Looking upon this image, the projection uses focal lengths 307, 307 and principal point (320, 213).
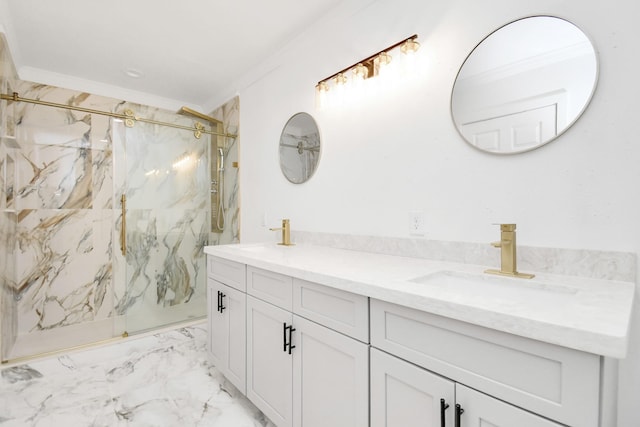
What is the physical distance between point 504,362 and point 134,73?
3208 millimetres

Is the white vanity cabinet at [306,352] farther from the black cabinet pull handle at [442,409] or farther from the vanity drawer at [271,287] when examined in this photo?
the black cabinet pull handle at [442,409]

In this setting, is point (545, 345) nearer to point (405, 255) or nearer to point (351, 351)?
point (351, 351)

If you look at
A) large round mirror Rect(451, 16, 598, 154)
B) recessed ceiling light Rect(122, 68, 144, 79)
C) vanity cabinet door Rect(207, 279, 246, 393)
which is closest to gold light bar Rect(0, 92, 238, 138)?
recessed ceiling light Rect(122, 68, 144, 79)

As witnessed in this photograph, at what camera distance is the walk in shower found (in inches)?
99.5

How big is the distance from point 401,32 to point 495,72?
0.55 meters

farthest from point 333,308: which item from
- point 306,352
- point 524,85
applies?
point 524,85

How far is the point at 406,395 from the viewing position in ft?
2.90

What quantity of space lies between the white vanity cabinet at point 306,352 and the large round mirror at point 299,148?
84 cm

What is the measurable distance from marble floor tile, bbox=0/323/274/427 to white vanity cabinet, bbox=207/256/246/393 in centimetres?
14

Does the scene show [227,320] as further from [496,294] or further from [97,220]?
[97,220]

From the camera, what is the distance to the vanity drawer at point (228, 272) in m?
1.65

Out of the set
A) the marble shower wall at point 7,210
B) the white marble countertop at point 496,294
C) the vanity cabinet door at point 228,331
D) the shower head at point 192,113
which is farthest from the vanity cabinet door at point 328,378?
the shower head at point 192,113

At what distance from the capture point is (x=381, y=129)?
64.4 inches

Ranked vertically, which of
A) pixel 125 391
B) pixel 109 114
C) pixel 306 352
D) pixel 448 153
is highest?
pixel 109 114
